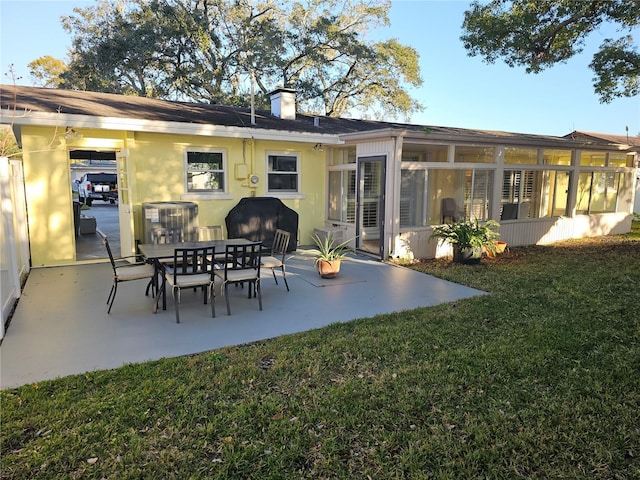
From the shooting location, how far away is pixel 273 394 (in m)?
3.34

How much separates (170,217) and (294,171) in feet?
10.9

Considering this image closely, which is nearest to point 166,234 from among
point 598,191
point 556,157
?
point 556,157

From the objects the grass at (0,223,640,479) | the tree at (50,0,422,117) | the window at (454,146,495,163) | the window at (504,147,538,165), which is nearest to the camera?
the grass at (0,223,640,479)

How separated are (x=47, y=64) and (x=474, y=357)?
1397 inches

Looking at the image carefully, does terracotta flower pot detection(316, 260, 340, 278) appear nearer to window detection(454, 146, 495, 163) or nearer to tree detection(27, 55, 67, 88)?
window detection(454, 146, 495, 163)

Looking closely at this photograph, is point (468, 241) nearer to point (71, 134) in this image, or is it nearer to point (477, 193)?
point (477, 193)

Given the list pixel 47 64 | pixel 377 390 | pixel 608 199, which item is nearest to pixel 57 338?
pixel 377 390

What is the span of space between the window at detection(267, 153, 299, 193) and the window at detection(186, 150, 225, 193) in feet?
3.74

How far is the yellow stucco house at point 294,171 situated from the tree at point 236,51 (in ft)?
33.5

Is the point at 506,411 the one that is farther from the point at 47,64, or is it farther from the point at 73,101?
the point at 47,64

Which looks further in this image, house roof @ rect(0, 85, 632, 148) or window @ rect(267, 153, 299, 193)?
window @ rect(267, 153, 299, 193)

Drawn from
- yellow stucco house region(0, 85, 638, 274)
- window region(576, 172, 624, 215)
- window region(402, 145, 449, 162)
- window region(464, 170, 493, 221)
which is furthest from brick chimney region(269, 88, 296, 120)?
window region(576, 172, 624, 215)

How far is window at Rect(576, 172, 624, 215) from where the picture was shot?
1195 cm

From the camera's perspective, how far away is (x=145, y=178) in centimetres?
860
